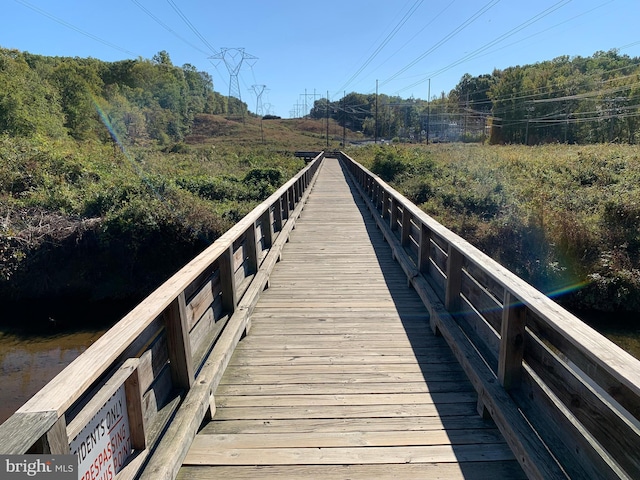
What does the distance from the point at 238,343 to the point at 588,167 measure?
18.0 m

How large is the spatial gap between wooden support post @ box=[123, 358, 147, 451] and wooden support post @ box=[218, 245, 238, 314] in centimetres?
181

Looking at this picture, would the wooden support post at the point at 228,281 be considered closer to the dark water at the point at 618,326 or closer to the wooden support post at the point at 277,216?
the wooden support post at the point at 277,216

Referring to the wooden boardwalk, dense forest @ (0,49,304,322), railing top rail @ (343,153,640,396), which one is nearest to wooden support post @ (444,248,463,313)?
the wooden boardwalk

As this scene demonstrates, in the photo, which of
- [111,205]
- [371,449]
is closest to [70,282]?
[111,205]

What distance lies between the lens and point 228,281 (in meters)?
3.98

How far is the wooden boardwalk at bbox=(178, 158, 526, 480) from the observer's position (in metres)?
2.42

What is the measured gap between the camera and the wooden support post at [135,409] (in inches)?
80.4

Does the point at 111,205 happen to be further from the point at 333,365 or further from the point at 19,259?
the point at 333,365

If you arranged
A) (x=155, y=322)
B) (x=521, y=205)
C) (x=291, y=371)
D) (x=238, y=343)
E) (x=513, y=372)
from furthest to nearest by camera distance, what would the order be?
(x=521, y=205) → (x=238, y=343) → (x=291, y=371) → (x=513, y=372) → (x=155, y=322)

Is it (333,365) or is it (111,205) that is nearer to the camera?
(333,365)

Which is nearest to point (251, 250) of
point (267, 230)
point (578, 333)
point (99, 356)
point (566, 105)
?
point (267, 230)

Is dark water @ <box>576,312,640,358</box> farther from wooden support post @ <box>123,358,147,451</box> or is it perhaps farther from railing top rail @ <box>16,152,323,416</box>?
wooden support post @ <box>123,358,147,451</box>

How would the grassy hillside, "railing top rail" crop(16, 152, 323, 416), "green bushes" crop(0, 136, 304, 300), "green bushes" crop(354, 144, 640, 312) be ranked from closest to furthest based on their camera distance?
"railing top rail" crop(16, 152, 323, 416)
"green bushes" crop(354, 144, 640, 312)
"green bushes" crop(0, 136, 304, 300)
the grassy hillside

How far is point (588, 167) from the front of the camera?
56.7 feet
